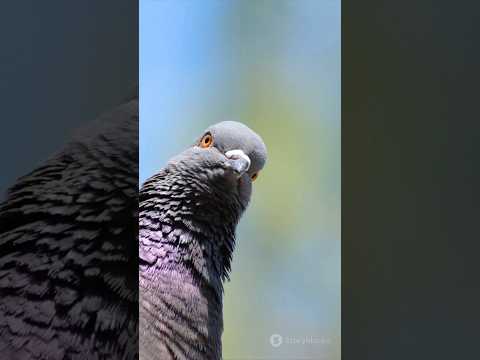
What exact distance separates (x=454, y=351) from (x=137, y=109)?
160 centimetres

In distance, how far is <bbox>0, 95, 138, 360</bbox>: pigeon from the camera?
1.75 m

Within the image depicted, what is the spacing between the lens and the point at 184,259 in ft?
6.94

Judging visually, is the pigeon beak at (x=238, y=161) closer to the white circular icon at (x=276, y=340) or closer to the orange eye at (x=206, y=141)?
the orange eye at (x=206, y=141)

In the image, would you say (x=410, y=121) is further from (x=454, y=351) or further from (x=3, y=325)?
(x=3, y=325)

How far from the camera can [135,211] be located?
6.75 ft

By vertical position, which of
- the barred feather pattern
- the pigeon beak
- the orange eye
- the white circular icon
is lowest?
the white circular icon

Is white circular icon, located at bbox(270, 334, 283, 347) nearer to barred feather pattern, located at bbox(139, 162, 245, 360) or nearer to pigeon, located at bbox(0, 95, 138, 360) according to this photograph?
barred feather pattern, located at bbox(139, 162, 245, 360)

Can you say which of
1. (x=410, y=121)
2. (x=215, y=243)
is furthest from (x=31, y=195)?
(x=410, y=121)

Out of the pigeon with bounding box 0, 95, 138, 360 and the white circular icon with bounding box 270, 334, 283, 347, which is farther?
the white circular icon with bounding box 270, 334, 283, 347

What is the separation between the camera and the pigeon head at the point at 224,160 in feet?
7.06

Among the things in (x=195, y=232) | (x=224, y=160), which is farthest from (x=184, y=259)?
(x=224, y=160)

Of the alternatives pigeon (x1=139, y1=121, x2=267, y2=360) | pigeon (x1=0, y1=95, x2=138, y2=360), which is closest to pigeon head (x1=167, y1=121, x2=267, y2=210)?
pigeon (x1=139, y1=121, x2=267, y2=360)

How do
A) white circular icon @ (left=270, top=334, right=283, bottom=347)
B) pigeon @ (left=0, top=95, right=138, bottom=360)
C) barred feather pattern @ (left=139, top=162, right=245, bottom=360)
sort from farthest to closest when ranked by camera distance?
white circular icon @ (left=270, top=334, right=283, bottom=347)
barred feather pattern @ (left=139, top=162, right=245, bottom=360)
pigeon @ (left=0, top=95, right=138, bottom=360)

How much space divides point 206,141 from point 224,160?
4.4 inches
